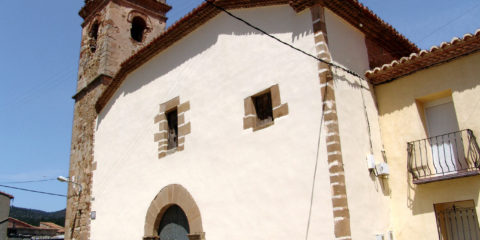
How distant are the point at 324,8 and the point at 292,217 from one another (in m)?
3.23

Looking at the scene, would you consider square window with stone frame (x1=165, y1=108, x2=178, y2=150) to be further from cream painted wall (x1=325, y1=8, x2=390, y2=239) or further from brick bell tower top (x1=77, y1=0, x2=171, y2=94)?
cream painted wall (x1=325, y1=8, x2=390, y2=239)

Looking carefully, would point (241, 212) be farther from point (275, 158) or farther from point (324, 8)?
point (324, 8)

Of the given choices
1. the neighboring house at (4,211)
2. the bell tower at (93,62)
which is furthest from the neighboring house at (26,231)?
the bell tower at (93,62)

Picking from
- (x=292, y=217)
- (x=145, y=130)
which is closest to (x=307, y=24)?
(x=292, y=217)

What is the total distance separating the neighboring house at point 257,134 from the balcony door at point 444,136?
0.44m

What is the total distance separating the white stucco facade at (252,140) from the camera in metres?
5.95

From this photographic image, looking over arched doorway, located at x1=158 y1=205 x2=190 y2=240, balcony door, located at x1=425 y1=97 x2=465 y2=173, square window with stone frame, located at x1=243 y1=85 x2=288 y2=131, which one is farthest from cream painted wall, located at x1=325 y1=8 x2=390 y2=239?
arched doorway, located at x1=158 y1=205 x2=190 y2=240

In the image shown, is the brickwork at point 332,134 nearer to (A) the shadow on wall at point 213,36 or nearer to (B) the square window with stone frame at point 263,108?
(A) the shadow on wall at point 213,36

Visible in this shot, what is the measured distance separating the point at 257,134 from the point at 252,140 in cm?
13

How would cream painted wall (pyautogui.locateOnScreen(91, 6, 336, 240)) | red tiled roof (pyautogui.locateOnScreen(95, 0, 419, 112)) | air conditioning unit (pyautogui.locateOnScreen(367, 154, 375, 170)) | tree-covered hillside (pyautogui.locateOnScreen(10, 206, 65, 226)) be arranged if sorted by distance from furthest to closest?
tree-covered hillside (pyautogui.locateOnScreen(10, 206, 65, 226)) < red tiled roof (pyautogui.locateOnScreen(95, 0, 419, 112)) < air conditioning unit (pyautogui.locateOnScreen(367, 154, 375, 170)) < cream painted wall (pyautogui.locateOnScreen(91, 6, 336, 240))

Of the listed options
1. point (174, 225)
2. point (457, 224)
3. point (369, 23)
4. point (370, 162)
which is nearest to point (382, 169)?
point (370, 162)

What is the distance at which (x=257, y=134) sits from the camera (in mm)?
6699

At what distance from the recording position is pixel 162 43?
9.24m

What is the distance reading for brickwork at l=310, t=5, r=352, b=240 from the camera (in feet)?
17.8
